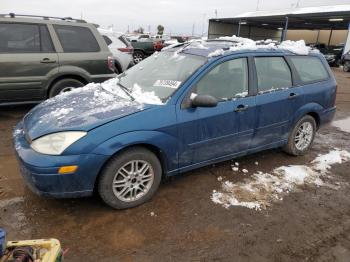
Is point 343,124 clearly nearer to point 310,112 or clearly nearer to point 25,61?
point 310,112

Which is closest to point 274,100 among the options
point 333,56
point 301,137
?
point 301,137

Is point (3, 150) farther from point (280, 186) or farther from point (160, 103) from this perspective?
point (280, 186)

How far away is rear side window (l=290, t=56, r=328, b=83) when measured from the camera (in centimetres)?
493

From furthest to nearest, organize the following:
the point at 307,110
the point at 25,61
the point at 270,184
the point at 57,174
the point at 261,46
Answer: the point at 25,61 < the point at 307,110 < the point at 261,46 < the point at 270,184 < the point at 57,174

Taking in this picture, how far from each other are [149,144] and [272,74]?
6.84 feet

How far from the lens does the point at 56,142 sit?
3.18 meters

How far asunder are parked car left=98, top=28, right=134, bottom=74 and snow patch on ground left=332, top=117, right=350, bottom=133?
5499mm

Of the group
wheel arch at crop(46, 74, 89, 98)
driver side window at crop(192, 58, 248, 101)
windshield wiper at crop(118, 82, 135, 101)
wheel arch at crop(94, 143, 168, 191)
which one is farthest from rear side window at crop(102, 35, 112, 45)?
wheel arch at crop(94, 143, 168, 191)

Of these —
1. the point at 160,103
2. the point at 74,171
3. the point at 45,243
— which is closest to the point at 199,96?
the point at 160,103

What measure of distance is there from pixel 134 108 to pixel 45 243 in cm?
173

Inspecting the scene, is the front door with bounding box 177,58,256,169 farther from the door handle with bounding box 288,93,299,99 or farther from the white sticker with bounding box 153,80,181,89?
the door handle with bounding box 288,93,299,99

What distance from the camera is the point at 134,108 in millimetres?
3527

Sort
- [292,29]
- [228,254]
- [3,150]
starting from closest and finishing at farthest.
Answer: [228,254], [3,150], [292,29]

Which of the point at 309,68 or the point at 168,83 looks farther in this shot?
the point at 309,68
